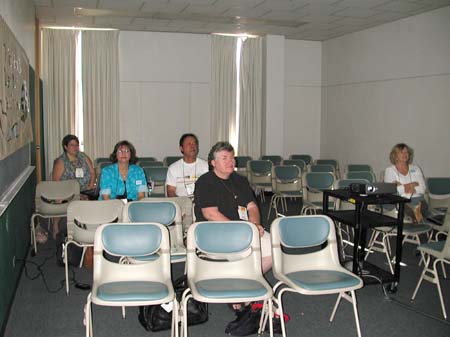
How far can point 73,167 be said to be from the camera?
6.55 metres

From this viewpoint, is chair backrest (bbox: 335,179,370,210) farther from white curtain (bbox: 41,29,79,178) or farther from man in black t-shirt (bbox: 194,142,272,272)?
white curtain (bbox: 41,29,79,178)

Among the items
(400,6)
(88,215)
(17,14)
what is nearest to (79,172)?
(17,14)

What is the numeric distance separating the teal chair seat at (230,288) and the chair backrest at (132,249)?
29 cm

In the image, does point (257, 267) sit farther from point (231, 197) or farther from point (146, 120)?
point (146, 120)

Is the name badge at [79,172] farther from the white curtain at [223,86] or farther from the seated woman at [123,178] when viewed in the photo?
the white curtain at [223,86]

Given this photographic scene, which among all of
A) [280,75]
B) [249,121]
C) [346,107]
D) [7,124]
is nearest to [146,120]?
[249,121]

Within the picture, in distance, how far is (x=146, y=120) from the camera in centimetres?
1027

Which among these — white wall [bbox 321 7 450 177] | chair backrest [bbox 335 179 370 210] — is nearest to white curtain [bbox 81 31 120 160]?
white wall [bbox 321 7 450 177]

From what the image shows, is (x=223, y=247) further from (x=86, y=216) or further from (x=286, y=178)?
(x=286, y=178)

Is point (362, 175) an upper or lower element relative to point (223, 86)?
lower

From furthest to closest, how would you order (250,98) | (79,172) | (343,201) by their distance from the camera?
(250,98)
(79,172)
(343,201)

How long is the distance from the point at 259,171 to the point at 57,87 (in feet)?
14.4

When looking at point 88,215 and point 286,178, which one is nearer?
point 88,215

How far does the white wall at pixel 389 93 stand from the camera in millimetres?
7793
